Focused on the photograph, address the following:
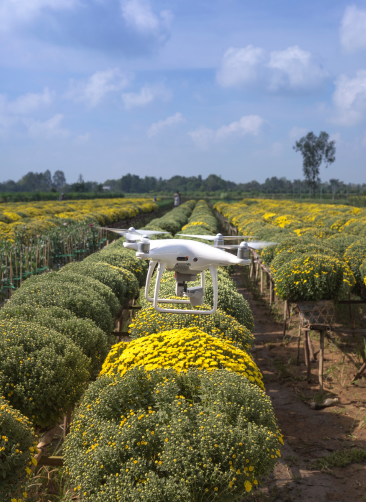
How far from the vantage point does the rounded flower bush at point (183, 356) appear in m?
3.86

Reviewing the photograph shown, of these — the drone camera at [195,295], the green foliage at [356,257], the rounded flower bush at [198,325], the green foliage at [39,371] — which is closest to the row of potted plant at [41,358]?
the green foliage at [39,371]

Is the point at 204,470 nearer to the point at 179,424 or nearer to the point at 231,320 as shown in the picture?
the point at 179,424

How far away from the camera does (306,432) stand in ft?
21.1

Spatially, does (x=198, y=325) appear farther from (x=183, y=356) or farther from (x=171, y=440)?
(x=171, y=440)

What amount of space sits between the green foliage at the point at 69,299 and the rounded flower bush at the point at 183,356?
172 centimetres

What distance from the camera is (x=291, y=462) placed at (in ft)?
18.4

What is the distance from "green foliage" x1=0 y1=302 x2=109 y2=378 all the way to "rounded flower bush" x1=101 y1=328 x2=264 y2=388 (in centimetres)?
83

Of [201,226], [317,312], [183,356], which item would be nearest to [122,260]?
[317,312]

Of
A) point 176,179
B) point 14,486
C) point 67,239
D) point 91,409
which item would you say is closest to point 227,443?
point 91,409

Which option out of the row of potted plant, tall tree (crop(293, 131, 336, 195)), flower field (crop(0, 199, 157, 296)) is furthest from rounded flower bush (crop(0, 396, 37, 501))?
tall tree (crop(293, 131, 336, 195))

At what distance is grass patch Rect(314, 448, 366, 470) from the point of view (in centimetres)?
551

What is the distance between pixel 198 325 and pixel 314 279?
3492 mm

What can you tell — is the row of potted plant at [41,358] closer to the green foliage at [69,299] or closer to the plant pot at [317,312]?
the green foliage at [69,299]

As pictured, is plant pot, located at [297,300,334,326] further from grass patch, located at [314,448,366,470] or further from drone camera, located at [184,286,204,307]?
drone camera, located at [184,286,204,307]
